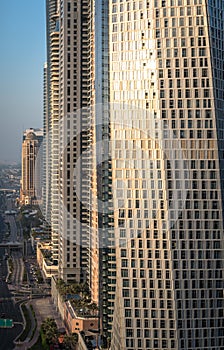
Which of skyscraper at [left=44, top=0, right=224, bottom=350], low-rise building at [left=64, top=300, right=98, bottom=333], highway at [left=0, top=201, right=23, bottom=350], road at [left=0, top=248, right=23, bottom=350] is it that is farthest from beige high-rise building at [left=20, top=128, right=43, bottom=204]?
skyscraper at [left=44, top=0, right=224, bottom=350]

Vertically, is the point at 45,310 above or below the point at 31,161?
below

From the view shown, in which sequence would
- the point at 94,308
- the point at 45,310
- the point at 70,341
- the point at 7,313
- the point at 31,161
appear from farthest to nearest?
the point at 31,161, the point at 45,310, the point at 7,313, the point at 94,308, the point at 70,341

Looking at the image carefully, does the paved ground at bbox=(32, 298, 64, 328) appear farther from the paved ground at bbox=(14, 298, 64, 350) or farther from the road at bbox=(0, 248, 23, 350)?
the road at bbox=(0, 248, 23, 350)

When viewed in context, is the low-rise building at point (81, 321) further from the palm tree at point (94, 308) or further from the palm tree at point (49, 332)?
the palm tree at point (49, 332)

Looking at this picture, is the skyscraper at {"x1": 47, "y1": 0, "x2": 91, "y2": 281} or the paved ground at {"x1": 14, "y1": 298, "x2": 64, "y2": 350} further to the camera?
the skyscraper at {"x1": 47, "y1": 0, "x2": 91, "y2": 281}

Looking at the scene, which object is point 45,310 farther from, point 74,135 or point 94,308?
point 74,135

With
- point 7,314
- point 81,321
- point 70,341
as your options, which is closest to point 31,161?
point 7,314

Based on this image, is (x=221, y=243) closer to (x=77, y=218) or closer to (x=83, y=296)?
(x=83, y=296)

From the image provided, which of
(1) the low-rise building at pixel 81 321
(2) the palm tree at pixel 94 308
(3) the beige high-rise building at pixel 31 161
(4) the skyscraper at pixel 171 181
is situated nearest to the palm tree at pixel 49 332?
(1) the low-rise building at pixel 81 321
